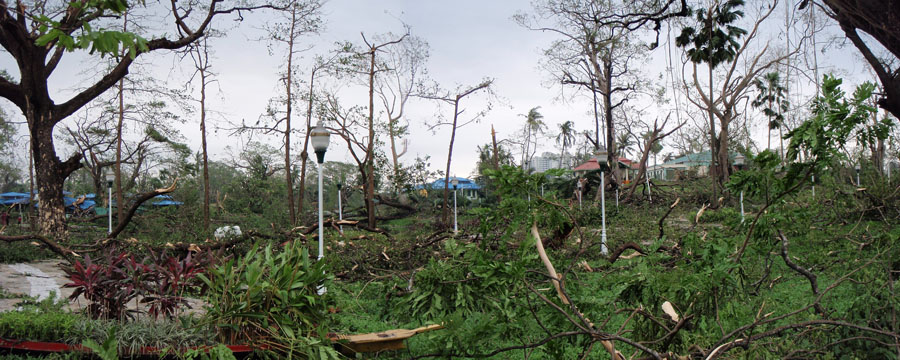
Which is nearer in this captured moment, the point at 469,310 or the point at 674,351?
the point at 674,351

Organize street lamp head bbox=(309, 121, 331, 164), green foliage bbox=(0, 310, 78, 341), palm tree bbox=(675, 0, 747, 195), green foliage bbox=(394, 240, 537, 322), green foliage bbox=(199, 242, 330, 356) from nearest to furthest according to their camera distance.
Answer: green foliage bbox=(394, 240, 537, 322)
green foliage bbox=(199, 242, 330, 356)
green foliage bbox=(0, 310, 78, 341)
street lamp head bbox=(309, 121, 331, 164)
palm tree bbox=(675, 0, 747, 195)

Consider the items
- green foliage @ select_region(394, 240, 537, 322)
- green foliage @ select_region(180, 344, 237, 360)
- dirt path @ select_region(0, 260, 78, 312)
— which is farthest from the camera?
dirt path @ select_region(0, 260, 78, 312)

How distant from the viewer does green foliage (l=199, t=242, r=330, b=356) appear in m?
3.44

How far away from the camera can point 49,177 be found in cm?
1376

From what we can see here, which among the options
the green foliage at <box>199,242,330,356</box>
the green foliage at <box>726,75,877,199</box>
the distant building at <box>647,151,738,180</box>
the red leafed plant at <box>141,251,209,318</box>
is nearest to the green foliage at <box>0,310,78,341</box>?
the red leafed plant at <box>141,251,209,318</box>

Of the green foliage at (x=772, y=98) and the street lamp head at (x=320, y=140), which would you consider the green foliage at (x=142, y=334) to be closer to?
the street lamp head at (x=320, y=140)

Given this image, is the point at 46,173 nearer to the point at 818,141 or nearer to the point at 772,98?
the point at 818,141

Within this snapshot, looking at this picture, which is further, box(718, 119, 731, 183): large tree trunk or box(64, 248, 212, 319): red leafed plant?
box(718, 119, 731, 183): large tree trunk

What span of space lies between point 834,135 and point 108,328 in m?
4.37

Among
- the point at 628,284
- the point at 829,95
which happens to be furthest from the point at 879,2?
the point at 628,284

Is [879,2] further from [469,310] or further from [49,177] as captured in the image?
[49,177]

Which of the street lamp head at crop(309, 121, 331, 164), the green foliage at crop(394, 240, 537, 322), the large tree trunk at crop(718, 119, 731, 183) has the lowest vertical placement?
the green foliage at crop(394, 240, 537, 322)

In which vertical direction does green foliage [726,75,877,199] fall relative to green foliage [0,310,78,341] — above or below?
above

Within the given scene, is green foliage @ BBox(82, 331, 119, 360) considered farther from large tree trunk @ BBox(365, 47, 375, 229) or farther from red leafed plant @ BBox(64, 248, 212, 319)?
large tree trunk @ BBox(365, 47, 375, 229)
